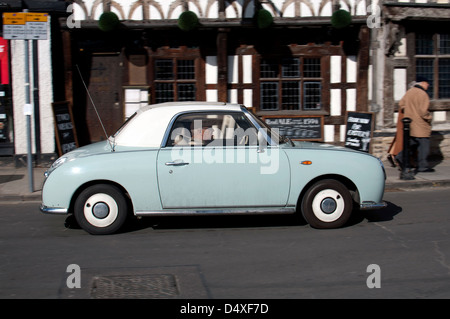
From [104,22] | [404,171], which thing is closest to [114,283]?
[404,171]

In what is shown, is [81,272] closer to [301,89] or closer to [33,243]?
[33,243]

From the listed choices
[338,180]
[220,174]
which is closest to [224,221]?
[220,174]

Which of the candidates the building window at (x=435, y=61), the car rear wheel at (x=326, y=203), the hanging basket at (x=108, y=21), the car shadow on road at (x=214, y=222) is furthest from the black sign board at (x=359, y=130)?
the hanging basket at (x=108, y=21)

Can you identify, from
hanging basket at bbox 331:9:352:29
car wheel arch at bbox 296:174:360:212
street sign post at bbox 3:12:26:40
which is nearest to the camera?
car wheel arch at bbox 296:174:360:212

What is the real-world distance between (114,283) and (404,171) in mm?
6716

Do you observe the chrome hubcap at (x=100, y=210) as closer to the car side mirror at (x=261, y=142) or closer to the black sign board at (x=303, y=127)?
the car side mirror at (x=261, y=142)

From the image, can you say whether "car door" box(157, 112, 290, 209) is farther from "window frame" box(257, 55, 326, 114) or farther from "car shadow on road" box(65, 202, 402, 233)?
"window frame" box(257, 55, 326, 114)

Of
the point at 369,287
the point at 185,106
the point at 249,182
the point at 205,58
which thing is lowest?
the point at 369,287

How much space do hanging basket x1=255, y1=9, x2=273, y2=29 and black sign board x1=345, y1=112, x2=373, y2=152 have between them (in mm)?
2562

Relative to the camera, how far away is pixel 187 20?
12.0 metres

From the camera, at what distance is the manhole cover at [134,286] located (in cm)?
494

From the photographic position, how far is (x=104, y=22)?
1183 cm

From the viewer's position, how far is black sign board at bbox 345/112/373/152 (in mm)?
11570

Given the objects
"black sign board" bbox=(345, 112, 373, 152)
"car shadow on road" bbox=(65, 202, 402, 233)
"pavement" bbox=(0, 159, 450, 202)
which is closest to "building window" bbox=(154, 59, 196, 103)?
"pavement" bbox=(0, 159, 450, 202)
